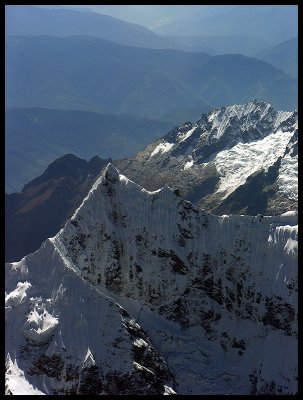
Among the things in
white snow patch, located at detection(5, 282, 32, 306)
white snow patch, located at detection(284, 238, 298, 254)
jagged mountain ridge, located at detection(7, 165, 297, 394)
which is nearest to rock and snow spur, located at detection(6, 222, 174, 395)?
white snow patch, located at detection(5, 282, 32, 306)

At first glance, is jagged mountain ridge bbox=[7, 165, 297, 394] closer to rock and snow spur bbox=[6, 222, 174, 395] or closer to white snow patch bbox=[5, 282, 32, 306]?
Result: white snow patch bbox=[5, 282, 32, 306]

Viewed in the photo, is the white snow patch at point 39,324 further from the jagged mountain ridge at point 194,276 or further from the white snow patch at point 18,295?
the jagged mountain ridge at point 194,276

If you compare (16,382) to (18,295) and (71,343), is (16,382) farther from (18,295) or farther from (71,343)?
(18,295)

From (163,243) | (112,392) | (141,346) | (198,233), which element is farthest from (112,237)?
(112,392)

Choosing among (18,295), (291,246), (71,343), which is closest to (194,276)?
(291,246)

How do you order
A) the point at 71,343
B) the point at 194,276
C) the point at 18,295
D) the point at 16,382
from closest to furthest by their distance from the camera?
the point at 16,382 < the point at 71,343 < the point at 18,295 < the point at 194,276

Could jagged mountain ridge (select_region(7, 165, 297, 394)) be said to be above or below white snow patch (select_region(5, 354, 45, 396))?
above
